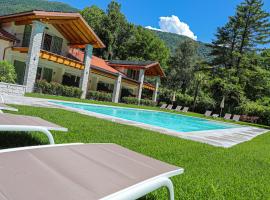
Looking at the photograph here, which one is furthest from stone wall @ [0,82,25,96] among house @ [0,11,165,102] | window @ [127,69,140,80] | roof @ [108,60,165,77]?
window @ [127,69,140,80]

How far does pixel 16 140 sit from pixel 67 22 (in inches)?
688

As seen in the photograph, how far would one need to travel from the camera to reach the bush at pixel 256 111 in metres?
31.7

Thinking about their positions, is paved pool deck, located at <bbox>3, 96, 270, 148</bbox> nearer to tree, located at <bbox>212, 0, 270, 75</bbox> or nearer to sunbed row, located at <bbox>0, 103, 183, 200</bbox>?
sunbed row, located at <bbox>0, 103, 183, 200</bbox>

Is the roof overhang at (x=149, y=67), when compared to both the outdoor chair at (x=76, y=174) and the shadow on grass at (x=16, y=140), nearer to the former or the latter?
the shadow on grass at (x=16, y=140)

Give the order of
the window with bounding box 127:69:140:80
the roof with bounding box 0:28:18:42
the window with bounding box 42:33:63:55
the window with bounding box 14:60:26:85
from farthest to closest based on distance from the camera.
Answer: the window with bounding box 127:69:140:80, the window with bounding box 42:33:63:55, the window with bounding box 14:60:26:85, the roof with bounding box 0:28:18:42

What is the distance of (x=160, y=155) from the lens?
17.9 feet

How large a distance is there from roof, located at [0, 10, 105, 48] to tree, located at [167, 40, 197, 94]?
2870 centimetres

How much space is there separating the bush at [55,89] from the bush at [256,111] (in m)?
20.6

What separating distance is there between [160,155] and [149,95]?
32888mm

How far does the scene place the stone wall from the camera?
47.0 feet

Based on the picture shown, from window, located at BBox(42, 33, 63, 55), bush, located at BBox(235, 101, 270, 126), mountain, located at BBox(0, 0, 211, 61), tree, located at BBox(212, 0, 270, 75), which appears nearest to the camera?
window, located at BBox(42, 33, 63, 55)

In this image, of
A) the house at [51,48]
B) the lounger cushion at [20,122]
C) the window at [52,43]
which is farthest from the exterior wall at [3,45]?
the lounger cushion at [20,122]

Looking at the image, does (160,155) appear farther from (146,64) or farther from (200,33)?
(200,33)

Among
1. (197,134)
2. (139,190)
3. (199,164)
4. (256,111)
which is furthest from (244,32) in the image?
(139,190)
